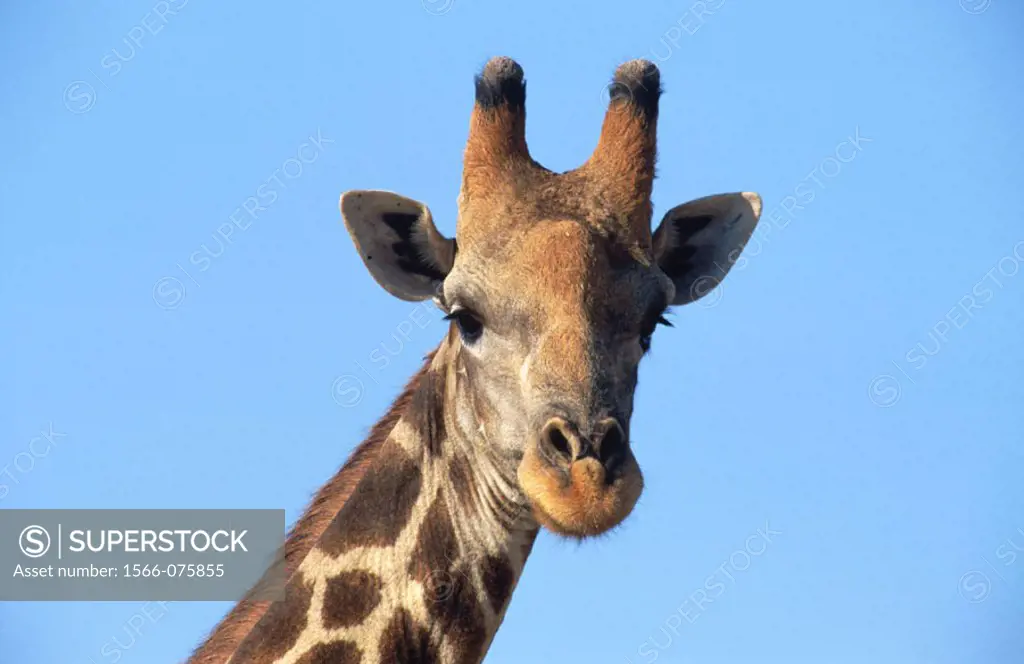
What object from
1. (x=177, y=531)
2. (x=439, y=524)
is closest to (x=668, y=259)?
(x=439, y=524)

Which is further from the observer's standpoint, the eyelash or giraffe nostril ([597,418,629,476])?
the eyelash

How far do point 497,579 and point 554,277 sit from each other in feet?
7.37

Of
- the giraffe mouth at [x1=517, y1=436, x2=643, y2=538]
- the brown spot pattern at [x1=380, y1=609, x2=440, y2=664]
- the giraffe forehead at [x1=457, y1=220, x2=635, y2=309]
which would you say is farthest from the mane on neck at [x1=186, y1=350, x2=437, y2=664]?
the giraffe mouth at [x1=517, y1=436, x2=643, y2=538]

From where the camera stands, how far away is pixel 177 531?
13.9 meters

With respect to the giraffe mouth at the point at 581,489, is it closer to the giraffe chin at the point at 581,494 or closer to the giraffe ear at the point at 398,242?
the giraffe chin at the point at 581,494

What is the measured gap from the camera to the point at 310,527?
34.9ft

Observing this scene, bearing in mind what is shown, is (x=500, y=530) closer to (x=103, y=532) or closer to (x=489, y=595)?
(x=489, y=595)

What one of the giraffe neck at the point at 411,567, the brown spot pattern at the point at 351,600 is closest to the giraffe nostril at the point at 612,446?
the giraffe neck at the point at 411,567

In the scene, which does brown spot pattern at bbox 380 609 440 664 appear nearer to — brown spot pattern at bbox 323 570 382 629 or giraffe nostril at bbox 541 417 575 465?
brown spot pattern at bbox 323 570 382 629

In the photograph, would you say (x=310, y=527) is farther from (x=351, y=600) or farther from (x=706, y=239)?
(x=706, y=239)

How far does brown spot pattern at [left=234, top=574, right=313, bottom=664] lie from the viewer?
379 inches

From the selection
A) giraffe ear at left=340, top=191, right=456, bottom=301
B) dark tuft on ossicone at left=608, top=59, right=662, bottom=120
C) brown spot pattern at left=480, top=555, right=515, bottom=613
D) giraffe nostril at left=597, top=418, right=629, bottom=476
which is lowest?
brown spot pattern at left=480, top=555, right=515, bottom=613

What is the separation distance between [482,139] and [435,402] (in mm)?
2183

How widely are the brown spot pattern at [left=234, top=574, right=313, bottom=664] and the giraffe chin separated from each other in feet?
6.32
